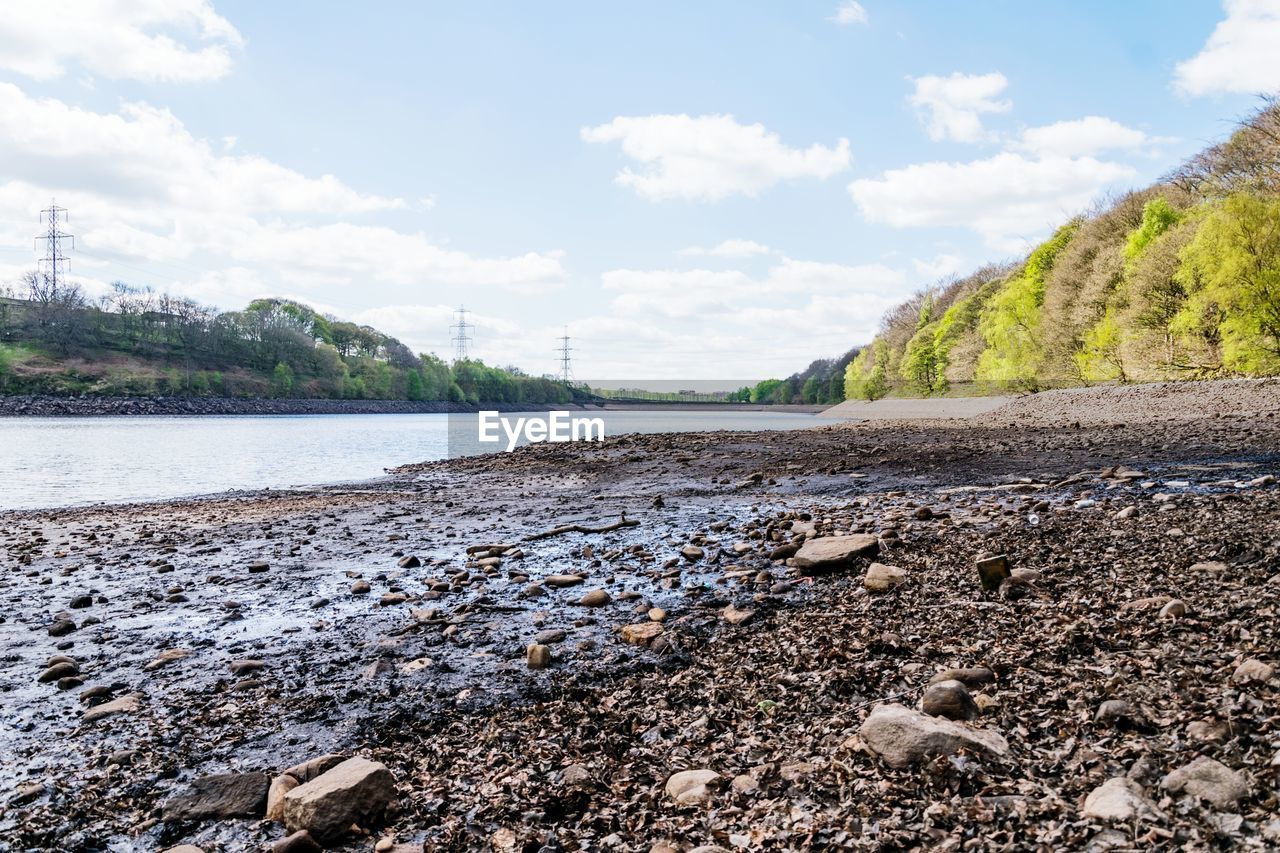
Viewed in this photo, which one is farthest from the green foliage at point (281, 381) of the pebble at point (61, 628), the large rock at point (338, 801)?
the large rock at point (338, 801)

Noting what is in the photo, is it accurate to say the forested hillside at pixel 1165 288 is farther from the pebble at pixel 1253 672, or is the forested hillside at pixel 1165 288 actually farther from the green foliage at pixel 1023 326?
the pebble at pixel 1253 672

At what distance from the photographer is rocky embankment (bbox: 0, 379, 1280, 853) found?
9.78ft

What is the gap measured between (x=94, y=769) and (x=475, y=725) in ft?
6.71

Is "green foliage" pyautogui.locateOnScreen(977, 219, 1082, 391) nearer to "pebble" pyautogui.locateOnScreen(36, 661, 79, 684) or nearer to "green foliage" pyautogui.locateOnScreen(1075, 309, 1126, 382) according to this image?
"green foliage" pyautogui.locateOnScreen(1075, 309, 1126, 382)

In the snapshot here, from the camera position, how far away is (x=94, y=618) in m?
7.02

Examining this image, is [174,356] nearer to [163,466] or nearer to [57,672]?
[163,466]

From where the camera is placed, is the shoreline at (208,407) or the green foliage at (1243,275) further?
the shoreline at (208,407)

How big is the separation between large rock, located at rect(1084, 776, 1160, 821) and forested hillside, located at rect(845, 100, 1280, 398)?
134 ft

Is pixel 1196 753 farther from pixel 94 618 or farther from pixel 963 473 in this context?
pixel 963 473

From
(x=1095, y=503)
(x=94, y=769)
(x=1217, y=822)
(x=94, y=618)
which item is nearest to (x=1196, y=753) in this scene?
(x=1217, y=822)

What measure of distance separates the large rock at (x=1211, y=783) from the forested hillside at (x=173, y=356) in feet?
408

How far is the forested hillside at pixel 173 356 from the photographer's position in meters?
105

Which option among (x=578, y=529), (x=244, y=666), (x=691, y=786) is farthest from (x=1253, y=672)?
(x=578, y=529)

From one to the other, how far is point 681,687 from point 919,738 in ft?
5.59
